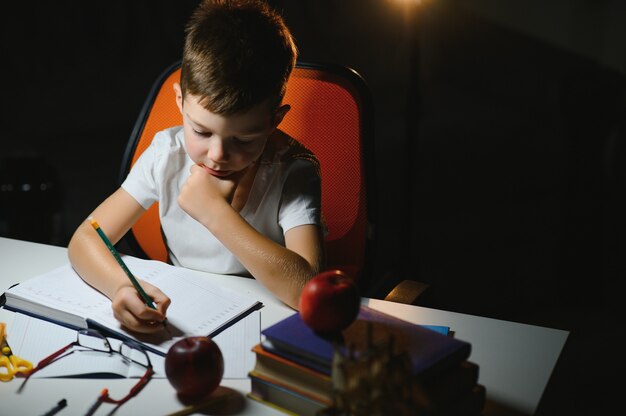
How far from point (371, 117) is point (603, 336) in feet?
5.21

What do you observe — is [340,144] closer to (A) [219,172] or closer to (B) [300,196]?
(B) [300,196]

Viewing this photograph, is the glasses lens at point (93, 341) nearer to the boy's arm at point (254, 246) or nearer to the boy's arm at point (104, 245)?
the boy's arm at point (104, 245)

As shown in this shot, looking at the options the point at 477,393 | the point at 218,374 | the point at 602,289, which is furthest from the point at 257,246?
the point at 602,289

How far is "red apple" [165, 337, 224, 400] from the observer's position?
0.89 m

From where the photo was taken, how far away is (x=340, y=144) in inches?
60.2

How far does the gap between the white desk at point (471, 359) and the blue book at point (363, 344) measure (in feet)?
0.32

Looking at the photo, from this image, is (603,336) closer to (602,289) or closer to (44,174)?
(602,289)

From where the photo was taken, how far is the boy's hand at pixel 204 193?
1.28m

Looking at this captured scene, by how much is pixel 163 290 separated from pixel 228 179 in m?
0.25

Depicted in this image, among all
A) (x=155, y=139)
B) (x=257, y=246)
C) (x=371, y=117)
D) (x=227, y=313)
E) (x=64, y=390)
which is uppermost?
(x=371, y=117)

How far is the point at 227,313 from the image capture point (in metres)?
1.15

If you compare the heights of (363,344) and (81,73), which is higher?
(81,73)

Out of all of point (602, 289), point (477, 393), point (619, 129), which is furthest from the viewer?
point (619, 129)

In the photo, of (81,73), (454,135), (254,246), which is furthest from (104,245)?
(454,135)
